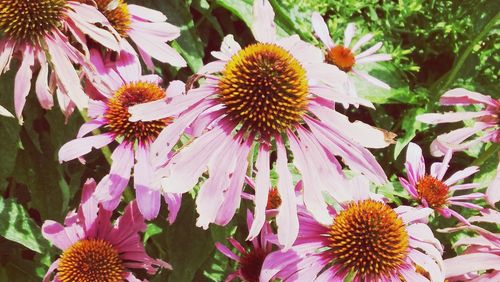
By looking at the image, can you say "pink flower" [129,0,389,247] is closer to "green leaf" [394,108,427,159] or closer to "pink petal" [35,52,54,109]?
"pink petal" [35,52,54,109]

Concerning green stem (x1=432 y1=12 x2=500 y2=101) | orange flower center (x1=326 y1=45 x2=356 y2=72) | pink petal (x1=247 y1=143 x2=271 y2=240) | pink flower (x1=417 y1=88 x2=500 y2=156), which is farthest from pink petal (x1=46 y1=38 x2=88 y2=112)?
green stem (x1=432 y1=12 x2=500 y2=101)

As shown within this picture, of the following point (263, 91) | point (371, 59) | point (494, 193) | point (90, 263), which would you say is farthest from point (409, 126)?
point (90, 263)

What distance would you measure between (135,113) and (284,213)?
0.69ft

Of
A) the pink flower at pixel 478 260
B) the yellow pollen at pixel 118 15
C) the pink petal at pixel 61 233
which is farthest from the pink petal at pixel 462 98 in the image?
the pink petal at pixel 61 233

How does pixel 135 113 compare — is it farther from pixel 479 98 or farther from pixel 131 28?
pixel 479 98

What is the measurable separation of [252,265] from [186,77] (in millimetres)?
512

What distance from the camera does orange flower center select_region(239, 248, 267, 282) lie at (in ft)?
2.80

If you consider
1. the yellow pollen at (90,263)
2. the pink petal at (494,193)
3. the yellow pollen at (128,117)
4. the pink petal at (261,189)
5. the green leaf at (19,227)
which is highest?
the yellow pollen at (128,117)

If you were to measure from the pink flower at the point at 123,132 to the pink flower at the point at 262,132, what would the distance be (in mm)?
78

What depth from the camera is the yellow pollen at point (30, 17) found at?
2.69 feet

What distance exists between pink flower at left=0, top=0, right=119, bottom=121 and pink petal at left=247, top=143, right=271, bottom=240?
26cm

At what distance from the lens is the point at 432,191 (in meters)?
1.16

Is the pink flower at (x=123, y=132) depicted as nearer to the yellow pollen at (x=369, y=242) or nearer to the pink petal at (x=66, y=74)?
the pink petal at (x=66, y=74)

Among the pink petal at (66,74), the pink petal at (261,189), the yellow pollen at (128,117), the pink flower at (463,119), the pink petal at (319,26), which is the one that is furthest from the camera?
the pink petal at (319,26)
